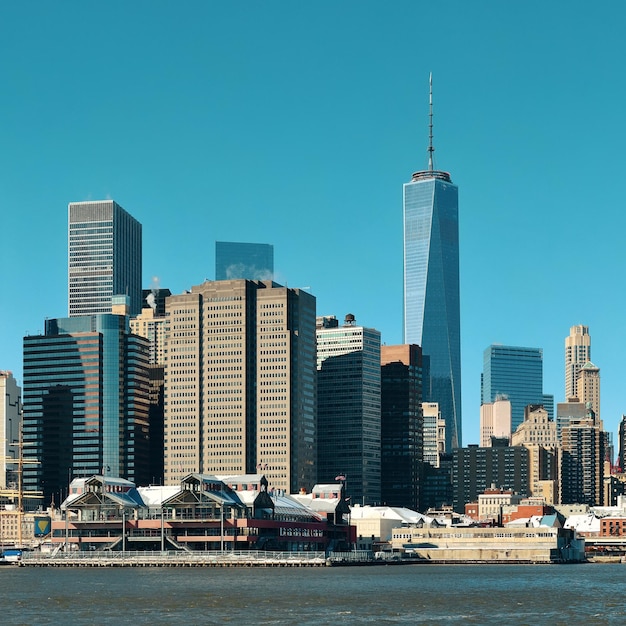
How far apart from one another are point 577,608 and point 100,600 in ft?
167

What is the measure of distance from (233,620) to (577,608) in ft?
126

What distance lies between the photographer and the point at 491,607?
16325 centimetres

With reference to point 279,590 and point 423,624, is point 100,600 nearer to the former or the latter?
point 279,590

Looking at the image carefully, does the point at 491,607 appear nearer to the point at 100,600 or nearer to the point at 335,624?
the point at 335,624

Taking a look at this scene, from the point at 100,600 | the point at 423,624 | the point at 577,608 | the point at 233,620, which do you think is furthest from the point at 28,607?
the point at 577,608

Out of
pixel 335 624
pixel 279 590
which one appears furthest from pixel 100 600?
pixel 335 624

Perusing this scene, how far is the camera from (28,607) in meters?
162

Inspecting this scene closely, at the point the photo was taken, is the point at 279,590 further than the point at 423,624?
Yes

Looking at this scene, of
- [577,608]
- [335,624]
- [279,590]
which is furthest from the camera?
[279,590]

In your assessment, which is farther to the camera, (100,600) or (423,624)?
(100,600)

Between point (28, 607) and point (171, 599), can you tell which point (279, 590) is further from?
point (28, 607)

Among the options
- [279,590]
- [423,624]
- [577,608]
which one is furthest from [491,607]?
[279,590]

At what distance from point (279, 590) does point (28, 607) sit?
36.1 metres

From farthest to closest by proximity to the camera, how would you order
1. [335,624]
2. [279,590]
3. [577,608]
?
[279,590], [577,608], [335,624]
